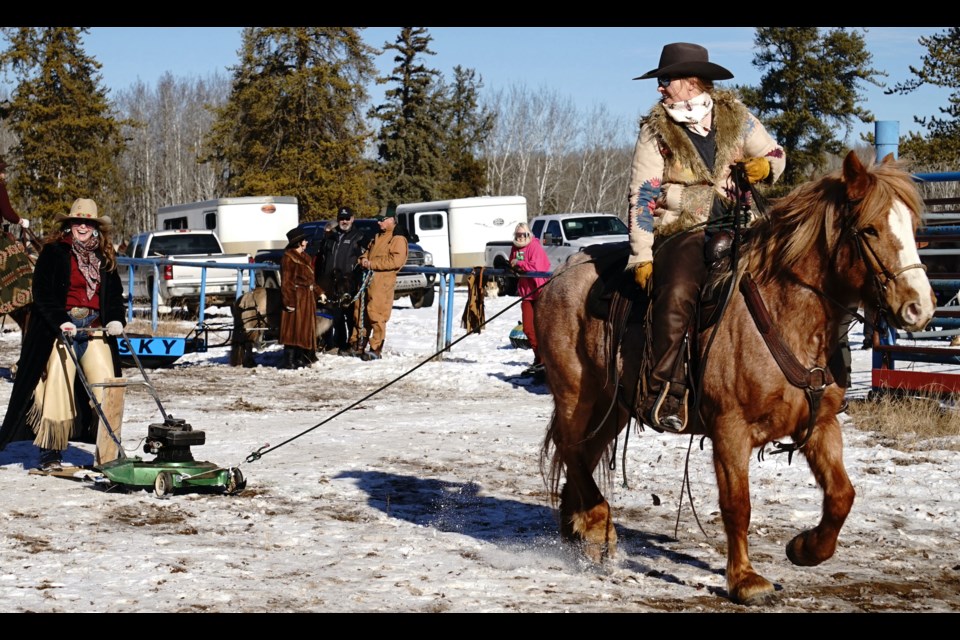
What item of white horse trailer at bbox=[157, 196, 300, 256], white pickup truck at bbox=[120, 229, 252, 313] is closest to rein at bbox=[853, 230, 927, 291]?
white pickup truck at bbox=[120, 229, 252, 313]

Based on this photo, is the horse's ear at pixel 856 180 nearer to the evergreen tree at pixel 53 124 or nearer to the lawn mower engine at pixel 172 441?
the lawn mower engine at pixel 172 441

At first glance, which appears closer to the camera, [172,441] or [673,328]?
[673,328]

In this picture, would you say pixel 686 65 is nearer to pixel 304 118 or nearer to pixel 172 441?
pixel 172 441

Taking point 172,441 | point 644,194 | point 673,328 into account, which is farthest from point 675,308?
point 172,441

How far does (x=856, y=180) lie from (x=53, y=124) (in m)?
52.3

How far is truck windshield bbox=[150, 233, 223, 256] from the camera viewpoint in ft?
92.5

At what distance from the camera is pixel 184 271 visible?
2597 centimetres

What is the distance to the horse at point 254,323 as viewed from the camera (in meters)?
17.3

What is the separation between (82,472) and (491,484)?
304cm

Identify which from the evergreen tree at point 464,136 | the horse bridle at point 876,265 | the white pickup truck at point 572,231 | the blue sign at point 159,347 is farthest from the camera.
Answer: the evergreen tree at point 464,136

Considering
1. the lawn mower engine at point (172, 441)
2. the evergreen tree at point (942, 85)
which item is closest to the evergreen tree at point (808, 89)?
the evergreen tree at point (942, 85)

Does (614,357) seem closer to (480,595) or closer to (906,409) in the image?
(480,595)

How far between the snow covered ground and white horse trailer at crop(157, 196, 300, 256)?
23.8m

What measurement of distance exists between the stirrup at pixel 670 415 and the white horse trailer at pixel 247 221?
30245 mm
